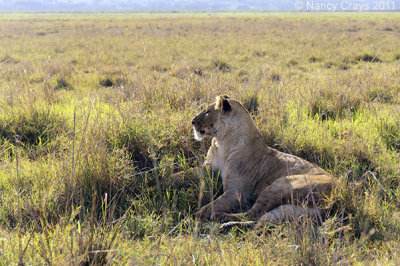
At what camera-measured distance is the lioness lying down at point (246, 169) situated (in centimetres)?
338

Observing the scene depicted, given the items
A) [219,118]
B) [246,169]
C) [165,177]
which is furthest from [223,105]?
[165,177]

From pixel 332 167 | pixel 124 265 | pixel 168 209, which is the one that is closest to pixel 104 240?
pixel 124 265

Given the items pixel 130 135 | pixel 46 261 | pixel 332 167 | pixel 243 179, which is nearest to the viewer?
pixel 46 261

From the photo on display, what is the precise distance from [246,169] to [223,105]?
32.6 inches

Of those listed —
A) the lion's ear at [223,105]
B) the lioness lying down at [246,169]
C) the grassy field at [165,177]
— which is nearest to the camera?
the grassy field at [165,177]

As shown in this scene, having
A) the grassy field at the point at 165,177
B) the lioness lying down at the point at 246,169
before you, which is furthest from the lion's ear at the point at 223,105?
the grassy field at the point at 165,177

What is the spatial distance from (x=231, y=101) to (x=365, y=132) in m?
2.30

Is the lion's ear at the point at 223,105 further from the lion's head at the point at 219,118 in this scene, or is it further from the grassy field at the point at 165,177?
the grassy field at the point at 165,177

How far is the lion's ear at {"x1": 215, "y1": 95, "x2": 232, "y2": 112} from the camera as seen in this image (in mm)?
3967

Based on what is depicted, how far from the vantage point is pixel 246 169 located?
394 centimetres

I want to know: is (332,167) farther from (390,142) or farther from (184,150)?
(184,150)

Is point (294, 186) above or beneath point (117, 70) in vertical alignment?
beneath

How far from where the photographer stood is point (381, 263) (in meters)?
2.42

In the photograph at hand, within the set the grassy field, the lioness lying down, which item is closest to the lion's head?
the lioness lying down
